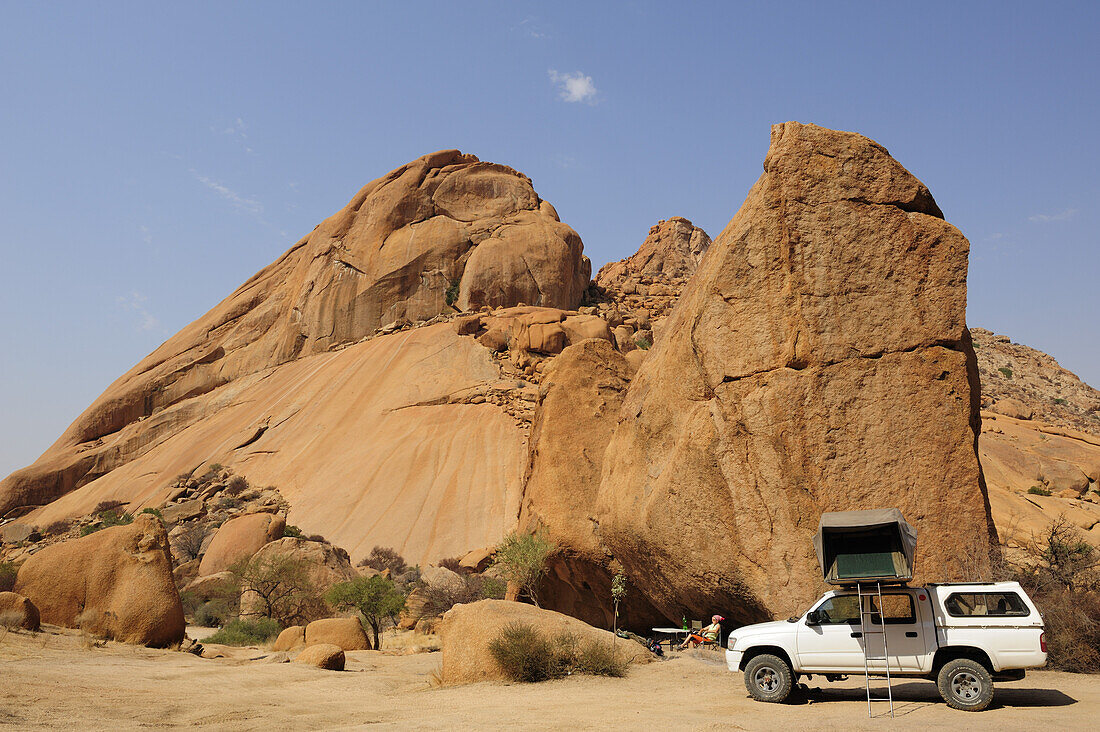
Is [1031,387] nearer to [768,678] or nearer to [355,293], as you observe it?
[355,293]

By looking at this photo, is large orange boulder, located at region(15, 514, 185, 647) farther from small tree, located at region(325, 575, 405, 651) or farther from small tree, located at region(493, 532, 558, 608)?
small tree, located at region(493, 532, 558, 608)

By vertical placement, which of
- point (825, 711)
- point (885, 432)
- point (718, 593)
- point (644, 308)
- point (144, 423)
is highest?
point (644, 308)

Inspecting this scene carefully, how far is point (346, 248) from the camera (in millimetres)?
56875

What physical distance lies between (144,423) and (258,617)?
37777 millimetres

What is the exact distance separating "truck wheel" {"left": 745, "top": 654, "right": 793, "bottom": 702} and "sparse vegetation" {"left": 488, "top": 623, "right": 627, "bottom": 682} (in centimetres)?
309

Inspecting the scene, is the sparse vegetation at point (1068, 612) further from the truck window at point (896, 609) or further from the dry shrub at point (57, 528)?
the dry shrub at point (57, 528)

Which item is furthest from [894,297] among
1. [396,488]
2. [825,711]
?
[396,488]

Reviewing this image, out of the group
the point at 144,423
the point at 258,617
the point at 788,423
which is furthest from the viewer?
the point at 144,423

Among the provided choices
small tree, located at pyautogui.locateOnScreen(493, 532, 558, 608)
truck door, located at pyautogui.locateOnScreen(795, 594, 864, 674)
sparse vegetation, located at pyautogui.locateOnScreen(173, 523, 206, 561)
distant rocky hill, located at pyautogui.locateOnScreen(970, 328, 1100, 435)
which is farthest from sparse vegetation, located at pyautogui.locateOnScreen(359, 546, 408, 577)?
distant rocky hill, located at pyautogui.locateOnScreen(970, 328, 1100, 435)

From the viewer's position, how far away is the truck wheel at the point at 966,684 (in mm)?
8523

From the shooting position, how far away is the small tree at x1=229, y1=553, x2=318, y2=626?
23684mm

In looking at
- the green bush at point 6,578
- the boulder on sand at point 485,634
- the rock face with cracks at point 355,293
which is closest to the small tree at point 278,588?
the green bush at point 6,578

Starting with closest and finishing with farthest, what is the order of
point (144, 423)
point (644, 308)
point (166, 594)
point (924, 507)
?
point (924, 507) → point (166, 594) → point (144, 423) → point (644, 308)

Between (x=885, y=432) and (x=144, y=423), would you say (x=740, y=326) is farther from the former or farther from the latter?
(x=144, y=423)
